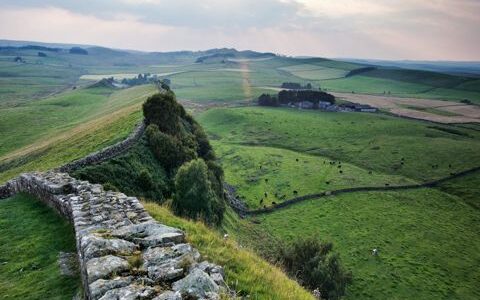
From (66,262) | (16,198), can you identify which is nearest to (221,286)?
(66,262)

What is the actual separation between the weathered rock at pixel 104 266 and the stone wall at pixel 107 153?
23485 mm

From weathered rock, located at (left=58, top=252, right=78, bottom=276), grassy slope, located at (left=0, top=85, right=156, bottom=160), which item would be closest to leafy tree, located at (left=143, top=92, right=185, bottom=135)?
grassy slope, located at (left=0, top=85, right=156, bottom=160)

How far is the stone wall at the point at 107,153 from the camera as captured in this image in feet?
115

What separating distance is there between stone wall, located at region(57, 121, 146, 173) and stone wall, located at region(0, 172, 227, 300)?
57.7ft

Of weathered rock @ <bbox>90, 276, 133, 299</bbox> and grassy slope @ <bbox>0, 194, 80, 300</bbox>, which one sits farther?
grassy slope @ <bbox>0, 194, 80, 300</bbox>

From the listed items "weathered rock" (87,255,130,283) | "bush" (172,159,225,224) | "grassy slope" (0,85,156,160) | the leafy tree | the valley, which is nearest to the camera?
"weathered rock" (87,255,130,283)

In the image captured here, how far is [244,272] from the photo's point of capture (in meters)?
13.8

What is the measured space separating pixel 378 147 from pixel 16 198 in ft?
394

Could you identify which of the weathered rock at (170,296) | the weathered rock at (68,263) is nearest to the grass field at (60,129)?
the weathered rock at (68,263)

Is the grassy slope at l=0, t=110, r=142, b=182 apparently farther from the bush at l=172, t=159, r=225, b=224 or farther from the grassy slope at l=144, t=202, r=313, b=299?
the grassy slope at l=144, t=202, r=313, b=299

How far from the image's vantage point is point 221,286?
11102 mm

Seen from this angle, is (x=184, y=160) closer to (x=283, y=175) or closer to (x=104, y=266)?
(x=104, y=266)

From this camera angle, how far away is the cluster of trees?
44.1 metres

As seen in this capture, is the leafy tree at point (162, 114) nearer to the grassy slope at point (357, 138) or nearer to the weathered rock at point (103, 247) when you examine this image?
the grassy slope at point (357, 138)
